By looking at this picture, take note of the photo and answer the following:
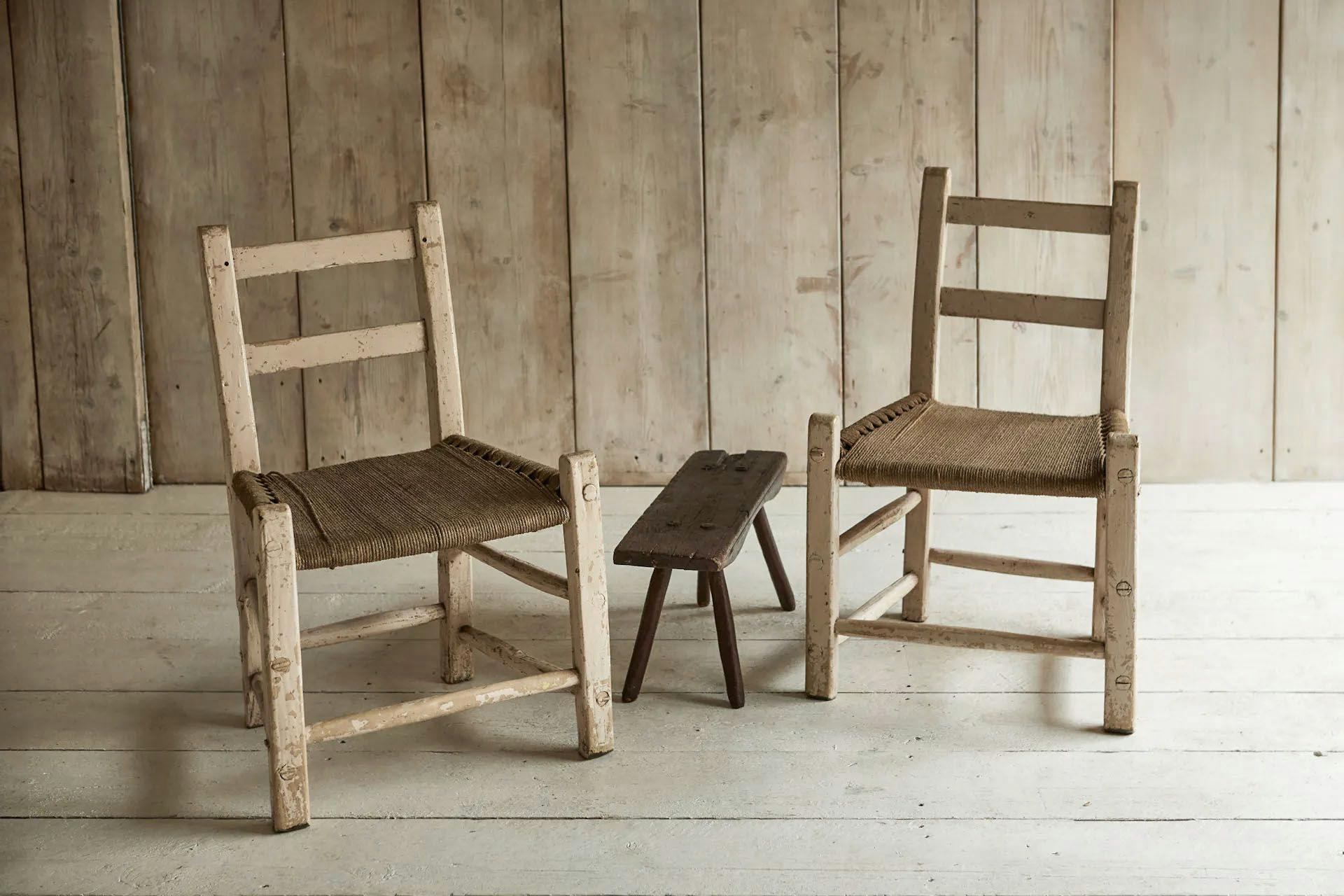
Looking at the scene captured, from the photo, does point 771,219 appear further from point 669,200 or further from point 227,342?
point 227,342

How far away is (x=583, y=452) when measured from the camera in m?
1.98

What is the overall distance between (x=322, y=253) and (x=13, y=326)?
1542 mm

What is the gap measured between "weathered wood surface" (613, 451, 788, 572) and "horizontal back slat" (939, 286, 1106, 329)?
0.40 metres

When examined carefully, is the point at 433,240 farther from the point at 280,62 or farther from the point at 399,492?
the point at 280,62

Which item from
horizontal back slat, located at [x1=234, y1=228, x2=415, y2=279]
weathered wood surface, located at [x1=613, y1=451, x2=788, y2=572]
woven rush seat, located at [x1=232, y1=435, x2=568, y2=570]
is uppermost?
horizontal back slat, located at [x1=234, y1=228, x2=415, y2=279]

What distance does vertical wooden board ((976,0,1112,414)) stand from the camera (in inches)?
122

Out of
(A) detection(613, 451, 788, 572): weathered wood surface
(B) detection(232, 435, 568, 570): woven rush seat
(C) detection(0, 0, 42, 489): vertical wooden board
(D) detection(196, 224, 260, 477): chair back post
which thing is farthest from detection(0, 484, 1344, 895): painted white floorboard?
(C) detection(0, 0, 42, 489): vertical wooden board

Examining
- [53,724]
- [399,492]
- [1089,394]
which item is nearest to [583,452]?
[399,492]

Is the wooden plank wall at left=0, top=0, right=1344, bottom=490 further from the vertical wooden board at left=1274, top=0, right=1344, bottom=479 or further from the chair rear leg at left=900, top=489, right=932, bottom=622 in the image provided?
the chair rear leg at left=900, top=489, right=932, bottom=622

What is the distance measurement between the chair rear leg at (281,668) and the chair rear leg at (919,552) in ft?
3.57

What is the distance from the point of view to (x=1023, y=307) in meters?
2.41

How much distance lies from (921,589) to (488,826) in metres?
0.96

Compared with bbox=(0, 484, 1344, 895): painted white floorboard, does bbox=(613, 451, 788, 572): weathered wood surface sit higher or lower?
higher

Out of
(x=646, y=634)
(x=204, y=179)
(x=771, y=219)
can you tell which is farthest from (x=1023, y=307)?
(x=204, y=179)
